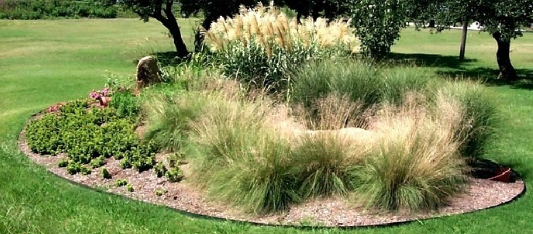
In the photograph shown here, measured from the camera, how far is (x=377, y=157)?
6406 mm

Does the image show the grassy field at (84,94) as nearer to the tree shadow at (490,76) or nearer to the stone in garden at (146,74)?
the tree shadow at (490,76)

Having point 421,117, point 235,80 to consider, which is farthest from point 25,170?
point 421,117

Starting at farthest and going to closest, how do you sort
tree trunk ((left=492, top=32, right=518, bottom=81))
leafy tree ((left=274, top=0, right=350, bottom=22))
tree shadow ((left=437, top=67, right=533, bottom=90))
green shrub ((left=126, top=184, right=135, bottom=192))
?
1. leafy tree ((left=274, top=0, right=350, bottom=22))
2. tree trunk ((left=492, top=32, right=518, bottom=81))
3. tree shadow ((left=437, top=67, right=533, bottom=90))
4. green shrub ((left=126, top=184, right=135, bottom=192))

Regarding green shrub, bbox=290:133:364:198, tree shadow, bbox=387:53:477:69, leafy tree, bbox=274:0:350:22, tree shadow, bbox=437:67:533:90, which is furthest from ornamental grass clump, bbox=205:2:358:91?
leafy tree, bbox=274:0:350:22

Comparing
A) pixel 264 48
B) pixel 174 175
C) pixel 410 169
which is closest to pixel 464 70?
pixel 264 48

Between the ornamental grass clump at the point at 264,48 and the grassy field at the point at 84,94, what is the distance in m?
3.17

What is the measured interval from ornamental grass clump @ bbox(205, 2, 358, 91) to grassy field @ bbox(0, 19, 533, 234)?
317 cm

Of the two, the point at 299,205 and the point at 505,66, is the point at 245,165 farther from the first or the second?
the point at 505,66

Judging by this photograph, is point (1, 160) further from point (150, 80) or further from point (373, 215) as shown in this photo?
point (373, 215)

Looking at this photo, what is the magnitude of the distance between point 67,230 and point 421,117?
393 cm

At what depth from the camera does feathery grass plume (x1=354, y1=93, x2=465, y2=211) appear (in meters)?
6.23

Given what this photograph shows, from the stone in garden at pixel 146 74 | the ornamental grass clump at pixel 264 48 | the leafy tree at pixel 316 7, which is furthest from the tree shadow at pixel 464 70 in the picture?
the stone in garden at pixel 146 74

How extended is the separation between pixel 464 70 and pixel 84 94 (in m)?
11.1

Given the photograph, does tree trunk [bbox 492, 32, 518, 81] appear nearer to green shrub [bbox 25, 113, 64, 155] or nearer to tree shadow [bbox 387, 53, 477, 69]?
tree shadow [bbox 387, 53, 477, 69]
